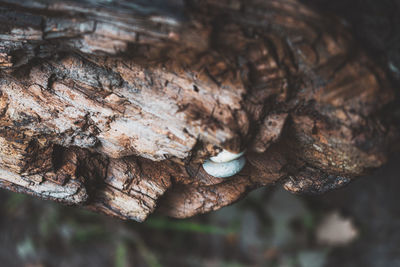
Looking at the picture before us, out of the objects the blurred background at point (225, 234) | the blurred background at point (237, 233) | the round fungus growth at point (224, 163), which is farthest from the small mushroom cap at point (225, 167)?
the blurred background at point (225, 234)

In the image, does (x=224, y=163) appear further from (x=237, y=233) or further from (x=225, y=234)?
(x=225, y=234)

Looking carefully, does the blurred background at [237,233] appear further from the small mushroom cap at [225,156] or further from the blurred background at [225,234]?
the small mushroom cap at [225,156]

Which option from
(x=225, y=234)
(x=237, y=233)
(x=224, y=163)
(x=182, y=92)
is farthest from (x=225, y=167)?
(x=225, y=234)

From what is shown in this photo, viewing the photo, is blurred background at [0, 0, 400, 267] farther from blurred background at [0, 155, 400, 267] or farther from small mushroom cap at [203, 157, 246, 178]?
small mushroom cap at [203, 157, 246, 178]

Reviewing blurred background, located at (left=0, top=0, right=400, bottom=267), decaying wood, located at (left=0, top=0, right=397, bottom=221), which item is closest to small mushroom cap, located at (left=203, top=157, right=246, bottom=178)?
decaying wood, located at (left=0, top=0, right=397, bottom=221)

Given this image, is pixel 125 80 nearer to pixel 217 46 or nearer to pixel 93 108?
pixel 93 108

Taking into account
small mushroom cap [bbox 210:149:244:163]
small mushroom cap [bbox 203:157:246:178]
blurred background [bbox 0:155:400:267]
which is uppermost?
small mushroom cap [bbox 210:149:244:163]
